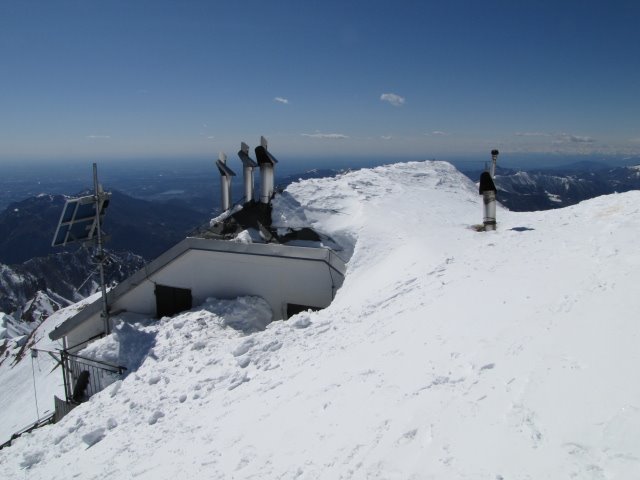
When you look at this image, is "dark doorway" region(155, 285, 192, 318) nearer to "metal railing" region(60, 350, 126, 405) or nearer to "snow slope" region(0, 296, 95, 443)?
"metal railing" region(60, 350, 126, 405)

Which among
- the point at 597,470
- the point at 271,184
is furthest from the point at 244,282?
the point at 597,470

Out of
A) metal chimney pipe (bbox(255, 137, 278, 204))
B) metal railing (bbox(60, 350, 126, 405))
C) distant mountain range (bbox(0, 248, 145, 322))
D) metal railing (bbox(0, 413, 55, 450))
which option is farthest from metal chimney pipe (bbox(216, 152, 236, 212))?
distant mountain range (bbox(0, 248, 145, 322))

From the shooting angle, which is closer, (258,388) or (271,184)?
(258,388)

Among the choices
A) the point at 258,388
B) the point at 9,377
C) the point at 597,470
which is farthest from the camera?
the point at 9,377

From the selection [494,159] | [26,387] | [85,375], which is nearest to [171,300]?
[85,375]

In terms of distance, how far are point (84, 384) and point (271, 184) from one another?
926 cm

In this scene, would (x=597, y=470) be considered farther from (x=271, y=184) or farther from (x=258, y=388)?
(x=271, y=184)

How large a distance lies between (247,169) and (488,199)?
9887mm

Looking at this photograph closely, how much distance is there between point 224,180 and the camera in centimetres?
1880

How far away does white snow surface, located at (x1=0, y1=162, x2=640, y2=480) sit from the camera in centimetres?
388

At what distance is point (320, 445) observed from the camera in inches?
184

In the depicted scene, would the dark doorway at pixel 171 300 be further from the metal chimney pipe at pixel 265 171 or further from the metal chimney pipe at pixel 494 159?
the metal chimney pipe at pixel 494 159

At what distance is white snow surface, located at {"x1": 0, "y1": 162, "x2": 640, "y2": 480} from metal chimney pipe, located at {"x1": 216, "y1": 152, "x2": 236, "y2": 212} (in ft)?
25.6

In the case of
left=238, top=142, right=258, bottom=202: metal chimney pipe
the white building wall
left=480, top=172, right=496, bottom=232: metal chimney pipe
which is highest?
left=238, top=142, right=258, bottom=202: metal chimney pipe
